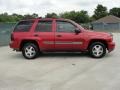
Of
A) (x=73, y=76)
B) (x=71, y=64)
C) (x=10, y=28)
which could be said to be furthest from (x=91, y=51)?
(x=10, y=28)

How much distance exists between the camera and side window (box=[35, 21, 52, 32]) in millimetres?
12586

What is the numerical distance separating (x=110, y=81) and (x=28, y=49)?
17.6ft

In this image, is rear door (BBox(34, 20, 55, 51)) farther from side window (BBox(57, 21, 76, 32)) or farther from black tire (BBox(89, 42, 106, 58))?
black tire (BBox(89, 42, 106, 58))

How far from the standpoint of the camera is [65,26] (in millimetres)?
12484

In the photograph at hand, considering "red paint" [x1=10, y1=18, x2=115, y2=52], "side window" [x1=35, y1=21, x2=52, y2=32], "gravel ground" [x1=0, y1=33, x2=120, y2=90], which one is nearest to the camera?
"gravel ground" [x1=0, y1=33, x2=120, y2=90]

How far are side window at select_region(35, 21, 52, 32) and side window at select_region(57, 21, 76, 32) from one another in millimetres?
391

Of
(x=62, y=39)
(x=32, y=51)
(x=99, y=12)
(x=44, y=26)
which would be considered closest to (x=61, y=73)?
(x=62, y=39)

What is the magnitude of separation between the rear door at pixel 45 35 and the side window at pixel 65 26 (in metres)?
0.31

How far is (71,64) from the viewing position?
10.8 m

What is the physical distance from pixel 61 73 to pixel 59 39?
3.41 meters

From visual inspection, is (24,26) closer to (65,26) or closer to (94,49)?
(65,26)

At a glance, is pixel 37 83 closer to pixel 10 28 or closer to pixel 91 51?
pixel 91 51

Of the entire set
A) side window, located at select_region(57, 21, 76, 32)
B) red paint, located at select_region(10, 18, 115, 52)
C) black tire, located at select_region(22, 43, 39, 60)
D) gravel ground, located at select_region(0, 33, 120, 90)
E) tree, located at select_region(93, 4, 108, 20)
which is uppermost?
tree, located at select_region(93, 4, 108, 20)

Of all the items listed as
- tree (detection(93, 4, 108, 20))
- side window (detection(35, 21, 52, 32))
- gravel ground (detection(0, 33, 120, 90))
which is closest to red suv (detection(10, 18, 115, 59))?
side window (detection(35, 21, 52, 32))
